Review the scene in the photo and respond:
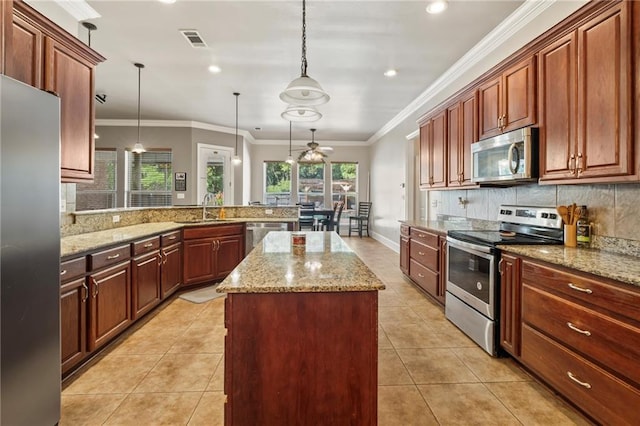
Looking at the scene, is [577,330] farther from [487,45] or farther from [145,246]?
[145,246]

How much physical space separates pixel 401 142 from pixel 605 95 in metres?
4.75

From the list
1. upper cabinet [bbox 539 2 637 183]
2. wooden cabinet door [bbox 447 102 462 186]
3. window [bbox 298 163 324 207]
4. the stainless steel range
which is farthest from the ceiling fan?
upper cabinet [bbox 539 2 637 183]

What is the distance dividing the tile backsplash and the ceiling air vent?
3.57m

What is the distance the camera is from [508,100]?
277 cm

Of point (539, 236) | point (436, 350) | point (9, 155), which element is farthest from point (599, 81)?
point (9, 155)

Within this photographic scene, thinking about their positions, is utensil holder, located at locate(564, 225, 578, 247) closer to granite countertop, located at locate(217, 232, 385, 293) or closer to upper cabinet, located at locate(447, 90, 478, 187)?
upper cabinet, located at locate(447, 90, 478, 187)

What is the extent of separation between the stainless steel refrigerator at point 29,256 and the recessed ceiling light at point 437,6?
9.40ft

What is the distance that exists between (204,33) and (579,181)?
3.59 metres

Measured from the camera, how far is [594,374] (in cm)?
165

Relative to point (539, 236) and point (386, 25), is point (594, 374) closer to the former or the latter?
point (539, 236)

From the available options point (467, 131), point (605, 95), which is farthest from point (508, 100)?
point (605, 95)

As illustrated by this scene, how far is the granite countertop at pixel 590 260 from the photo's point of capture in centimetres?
156

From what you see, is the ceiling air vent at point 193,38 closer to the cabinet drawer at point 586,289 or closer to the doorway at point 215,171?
the cabinet drawer at point 586,289

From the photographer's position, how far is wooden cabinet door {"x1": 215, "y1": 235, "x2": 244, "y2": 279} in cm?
442
